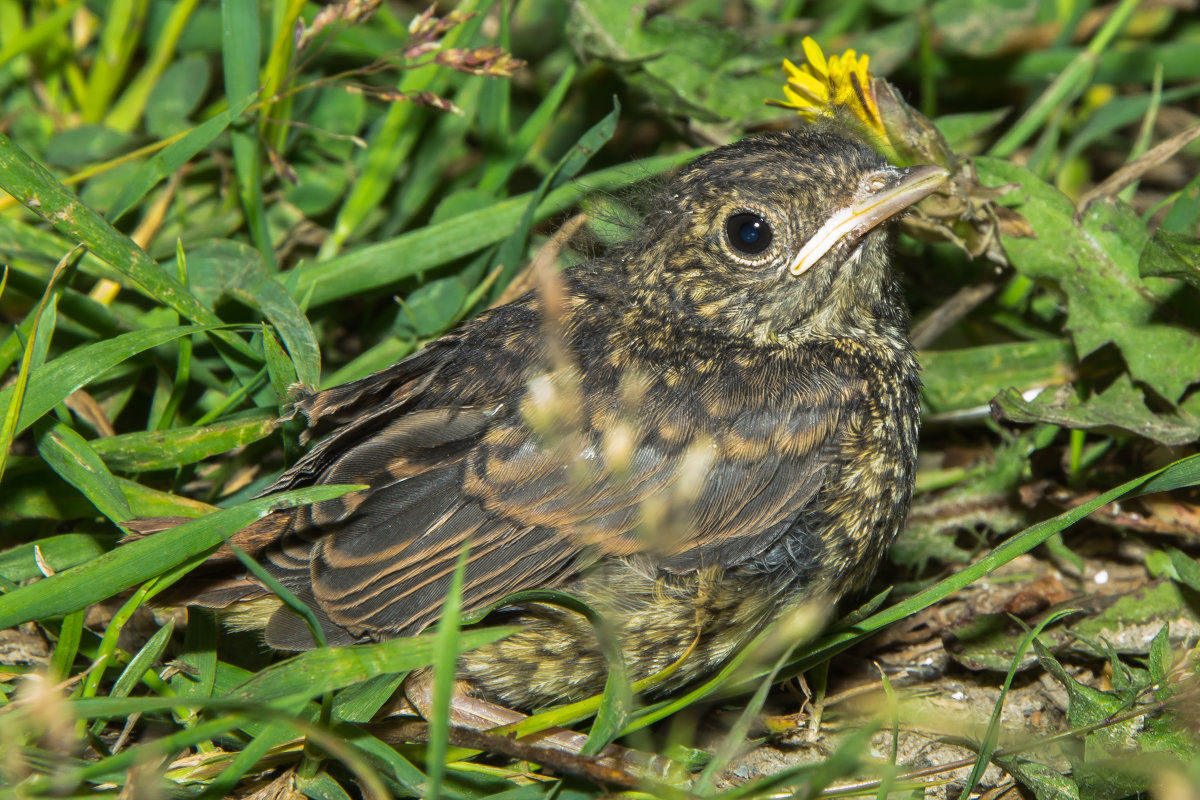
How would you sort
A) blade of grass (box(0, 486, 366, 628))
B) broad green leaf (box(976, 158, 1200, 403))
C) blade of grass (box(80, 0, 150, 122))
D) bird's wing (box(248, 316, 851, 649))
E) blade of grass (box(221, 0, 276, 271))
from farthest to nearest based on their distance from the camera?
blade of grass (box(80, 0, 150, 122)) → blade of grass (box(221, 0, 276, 271)) → broad green leaf (box(976, 158, 1200, 403)) → bird's wing (box(248, 316, 851, 649)) → blade of grass (box(0, 486, 366, 628))

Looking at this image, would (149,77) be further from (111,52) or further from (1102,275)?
(1102,275)

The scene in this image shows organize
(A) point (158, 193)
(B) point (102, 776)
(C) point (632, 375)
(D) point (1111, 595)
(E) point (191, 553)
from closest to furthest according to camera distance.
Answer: (B) point (102, 776)
(E) point (191, 553)
(C) point (632, 375)
(D) point (1111, 595)
(A) point (158, 193)

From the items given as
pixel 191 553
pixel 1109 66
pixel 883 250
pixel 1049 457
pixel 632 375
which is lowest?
pixel 1049 457

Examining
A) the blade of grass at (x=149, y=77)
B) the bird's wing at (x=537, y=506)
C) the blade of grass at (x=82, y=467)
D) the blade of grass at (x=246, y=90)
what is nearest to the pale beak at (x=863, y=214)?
the bird's wing at (x=537, y=506)

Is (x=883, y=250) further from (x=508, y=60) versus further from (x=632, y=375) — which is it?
(x=508, y=60)

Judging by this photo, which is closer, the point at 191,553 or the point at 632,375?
the point at 191,553

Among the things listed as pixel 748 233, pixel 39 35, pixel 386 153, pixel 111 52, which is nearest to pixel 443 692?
pixel 748 233

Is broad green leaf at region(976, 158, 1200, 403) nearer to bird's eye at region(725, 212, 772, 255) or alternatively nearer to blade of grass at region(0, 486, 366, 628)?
bird's eye at region(725, 212, 772, 255)

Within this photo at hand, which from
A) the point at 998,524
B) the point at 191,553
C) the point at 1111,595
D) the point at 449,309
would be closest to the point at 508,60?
the point at 449,309

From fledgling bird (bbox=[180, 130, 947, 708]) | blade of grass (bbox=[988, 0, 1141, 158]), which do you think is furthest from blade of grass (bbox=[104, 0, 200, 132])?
blade of grass (bbox=[988, 0, 1141, 158])
